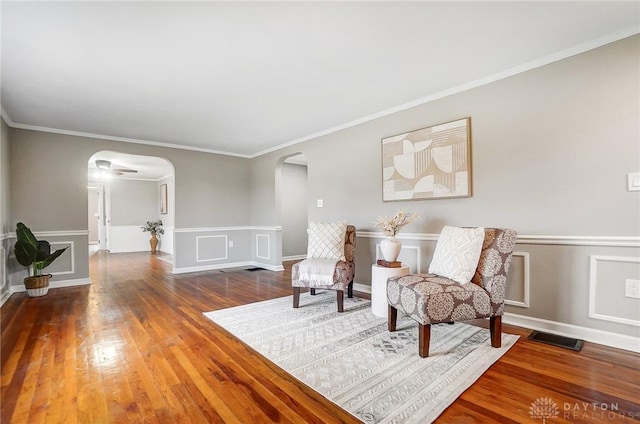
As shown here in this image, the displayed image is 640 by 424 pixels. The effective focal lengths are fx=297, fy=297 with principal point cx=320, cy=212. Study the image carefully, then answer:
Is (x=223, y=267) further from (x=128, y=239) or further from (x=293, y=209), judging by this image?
(x=128, y=239)

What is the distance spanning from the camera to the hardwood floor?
4.77 feet

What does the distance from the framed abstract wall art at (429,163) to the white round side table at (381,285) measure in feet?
3.00

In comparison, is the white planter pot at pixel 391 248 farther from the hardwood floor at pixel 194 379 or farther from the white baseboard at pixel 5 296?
the white baseboard at pixel 5 296

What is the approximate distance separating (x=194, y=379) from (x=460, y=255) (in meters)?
1.99

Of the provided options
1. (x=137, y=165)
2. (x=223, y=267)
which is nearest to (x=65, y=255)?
(x=223, y=267)

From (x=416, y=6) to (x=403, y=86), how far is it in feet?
3.73

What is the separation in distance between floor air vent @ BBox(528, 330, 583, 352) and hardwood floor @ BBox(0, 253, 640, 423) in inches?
2.4

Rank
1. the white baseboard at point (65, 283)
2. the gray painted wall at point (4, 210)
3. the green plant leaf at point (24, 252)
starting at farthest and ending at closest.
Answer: the white baseboard at point (65, 283)
the green plant leaf at point (24, 252)
the gray painted wall at point (4, 210)

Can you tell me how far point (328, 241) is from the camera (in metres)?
3.37

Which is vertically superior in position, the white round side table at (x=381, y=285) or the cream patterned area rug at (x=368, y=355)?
the white round side table at (x=381, y=285)

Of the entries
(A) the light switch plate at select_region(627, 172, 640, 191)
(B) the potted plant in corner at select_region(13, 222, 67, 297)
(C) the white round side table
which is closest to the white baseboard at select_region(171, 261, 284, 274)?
(B) the potted plant in corner at select_region(13, 222, 67, 297)

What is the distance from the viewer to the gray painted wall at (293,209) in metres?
6.84

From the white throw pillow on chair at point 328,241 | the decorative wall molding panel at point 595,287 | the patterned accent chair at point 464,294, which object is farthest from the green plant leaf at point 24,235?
the decorative wall molding panel at point 595,287

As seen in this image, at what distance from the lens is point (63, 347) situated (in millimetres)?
2215
